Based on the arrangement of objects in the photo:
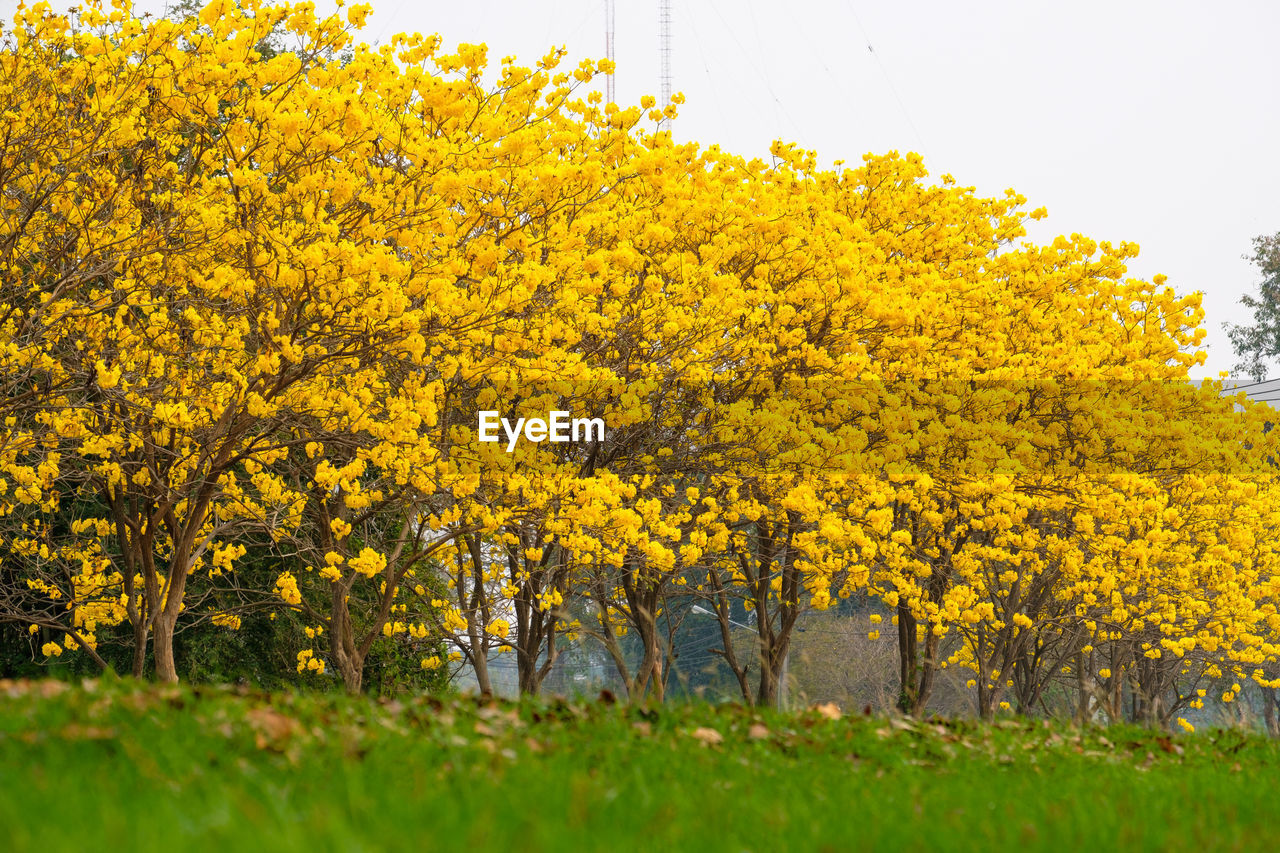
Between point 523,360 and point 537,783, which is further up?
point 523,360

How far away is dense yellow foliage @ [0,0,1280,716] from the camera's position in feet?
28.9

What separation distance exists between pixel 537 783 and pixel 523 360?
19.9 ft

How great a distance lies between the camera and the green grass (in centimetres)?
297

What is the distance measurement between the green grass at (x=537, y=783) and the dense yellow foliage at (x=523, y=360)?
14.0ft

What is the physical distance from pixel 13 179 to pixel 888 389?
335 inches

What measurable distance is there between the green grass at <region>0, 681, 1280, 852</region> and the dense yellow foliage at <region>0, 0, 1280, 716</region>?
14.0 ft

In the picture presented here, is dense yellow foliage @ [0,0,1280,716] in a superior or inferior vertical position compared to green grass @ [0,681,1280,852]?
superior

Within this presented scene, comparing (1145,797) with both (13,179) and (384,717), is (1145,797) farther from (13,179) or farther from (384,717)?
(13,179)

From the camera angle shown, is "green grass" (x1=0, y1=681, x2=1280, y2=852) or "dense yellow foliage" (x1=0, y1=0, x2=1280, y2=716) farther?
"dense yellow foliage" (x1=0, y1=0, x2=1280, y2=716)

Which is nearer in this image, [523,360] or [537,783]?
[537,783]

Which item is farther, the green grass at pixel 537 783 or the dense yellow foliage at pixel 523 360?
the dense yellow foliage at pixel 523 360

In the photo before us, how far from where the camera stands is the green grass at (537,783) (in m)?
2.97

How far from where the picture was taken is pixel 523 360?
31.3 feet

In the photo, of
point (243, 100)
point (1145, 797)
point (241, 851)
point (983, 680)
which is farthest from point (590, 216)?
point (983, 680)
